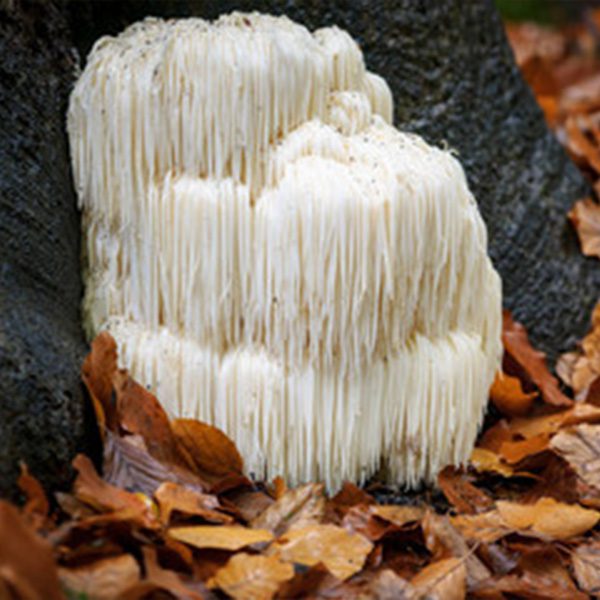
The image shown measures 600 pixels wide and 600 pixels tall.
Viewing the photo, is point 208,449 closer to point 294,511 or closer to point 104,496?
point 294,511

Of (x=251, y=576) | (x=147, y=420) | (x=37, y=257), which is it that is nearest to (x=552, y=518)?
(x=251, y=576)

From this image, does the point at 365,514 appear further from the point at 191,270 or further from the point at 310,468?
the point at 191,270

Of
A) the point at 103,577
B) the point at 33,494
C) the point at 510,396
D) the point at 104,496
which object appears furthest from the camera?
the point at 510,396

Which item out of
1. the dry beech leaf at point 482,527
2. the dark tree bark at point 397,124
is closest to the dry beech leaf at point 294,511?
the dry beech leaf at point 482,527

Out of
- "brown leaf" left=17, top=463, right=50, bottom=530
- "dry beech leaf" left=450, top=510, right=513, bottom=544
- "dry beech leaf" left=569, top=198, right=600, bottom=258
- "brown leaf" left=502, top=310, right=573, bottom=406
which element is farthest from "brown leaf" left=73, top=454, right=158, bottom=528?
"dry beech leaf" left=569, top=198, right=600, bottom=258

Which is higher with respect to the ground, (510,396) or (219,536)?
(219,536)

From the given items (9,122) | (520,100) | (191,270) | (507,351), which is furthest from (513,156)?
(9,122)
